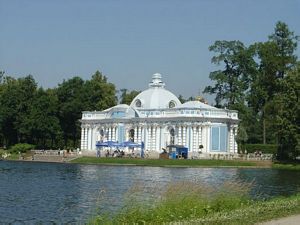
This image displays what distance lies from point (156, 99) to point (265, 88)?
16.2 m

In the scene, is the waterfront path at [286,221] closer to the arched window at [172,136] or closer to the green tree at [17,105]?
the arched window at [172,136]

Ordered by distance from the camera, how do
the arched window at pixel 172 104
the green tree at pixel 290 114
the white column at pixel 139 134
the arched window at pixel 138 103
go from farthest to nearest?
1. the arched window at pixel 138 103
2. the arched window at pixel 172 104
3. the white column at pixel 139 134
4. the green tree at pixel 290 114

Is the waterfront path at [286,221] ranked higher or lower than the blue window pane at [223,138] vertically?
lower

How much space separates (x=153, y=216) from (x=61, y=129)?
75656 mm

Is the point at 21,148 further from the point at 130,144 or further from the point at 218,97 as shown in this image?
the point at 218,97

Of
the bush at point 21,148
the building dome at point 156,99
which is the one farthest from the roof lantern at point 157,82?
the bush at point 21,148

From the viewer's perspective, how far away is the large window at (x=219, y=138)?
3060 inches

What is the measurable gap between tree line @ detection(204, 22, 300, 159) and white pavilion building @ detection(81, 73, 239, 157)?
3983 millimetres

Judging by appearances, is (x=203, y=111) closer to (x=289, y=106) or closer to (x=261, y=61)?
(x=261, y=61)

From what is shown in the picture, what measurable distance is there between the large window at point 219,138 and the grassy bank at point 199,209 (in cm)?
5601

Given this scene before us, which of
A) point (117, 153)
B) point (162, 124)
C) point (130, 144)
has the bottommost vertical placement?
point (117, 153)

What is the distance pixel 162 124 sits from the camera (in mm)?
79812

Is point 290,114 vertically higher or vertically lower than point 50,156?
higher

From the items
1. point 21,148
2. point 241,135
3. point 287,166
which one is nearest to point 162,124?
point 241,135
